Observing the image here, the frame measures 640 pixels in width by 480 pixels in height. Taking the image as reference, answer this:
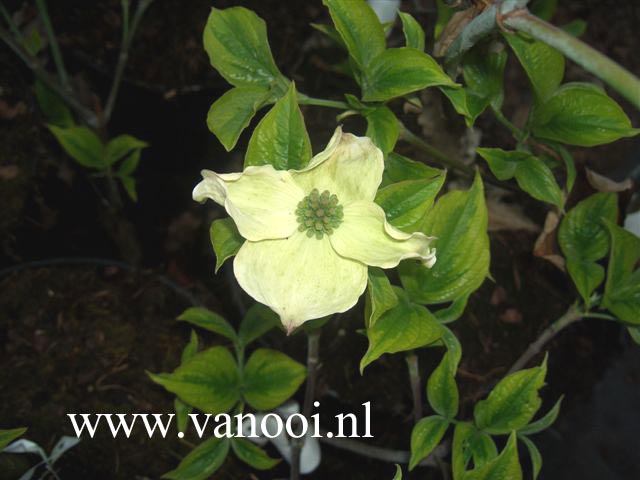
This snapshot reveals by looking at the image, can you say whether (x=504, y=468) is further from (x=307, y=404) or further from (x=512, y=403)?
(x=307, y=404)

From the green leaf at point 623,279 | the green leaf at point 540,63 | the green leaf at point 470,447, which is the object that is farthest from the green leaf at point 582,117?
the green leaf at point 470,447

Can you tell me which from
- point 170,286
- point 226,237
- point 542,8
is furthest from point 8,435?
point 542,8

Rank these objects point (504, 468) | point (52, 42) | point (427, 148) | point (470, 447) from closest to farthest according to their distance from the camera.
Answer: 1. point (504, 468)
2. point (470, 447)
3. point (427, 148)
4. point (52, 42)

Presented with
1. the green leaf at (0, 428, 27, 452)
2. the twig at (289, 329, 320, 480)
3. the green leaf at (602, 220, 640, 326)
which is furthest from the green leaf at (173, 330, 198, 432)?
the green leaf at (602, 220, 640, 326)

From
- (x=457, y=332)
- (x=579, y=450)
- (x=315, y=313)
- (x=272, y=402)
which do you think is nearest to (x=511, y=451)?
(x=315, y=313)

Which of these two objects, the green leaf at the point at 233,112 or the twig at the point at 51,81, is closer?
the green leaf at the point at 233,112

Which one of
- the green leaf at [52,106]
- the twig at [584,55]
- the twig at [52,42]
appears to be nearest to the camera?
the twig at [584,55]

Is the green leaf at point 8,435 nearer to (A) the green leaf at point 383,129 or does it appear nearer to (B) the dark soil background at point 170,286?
(B) the dark soil background at point 170,286
